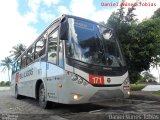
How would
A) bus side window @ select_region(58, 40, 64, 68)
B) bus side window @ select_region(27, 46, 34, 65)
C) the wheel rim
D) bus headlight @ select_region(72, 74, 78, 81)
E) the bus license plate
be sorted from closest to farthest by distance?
bus headlight @ select_region(72, 74, 78, 81), the bus license plate, bus side window @ select_region(58, 40, 64, 68), the wheel rim, bus side window @ select_region(27, 46, 34, 65)

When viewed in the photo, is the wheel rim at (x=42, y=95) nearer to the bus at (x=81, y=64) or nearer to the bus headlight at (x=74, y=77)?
the bus at (x=81, y=64)

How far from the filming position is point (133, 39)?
1889 cm

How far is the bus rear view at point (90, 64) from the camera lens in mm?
9430

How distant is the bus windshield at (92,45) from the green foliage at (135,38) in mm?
7981

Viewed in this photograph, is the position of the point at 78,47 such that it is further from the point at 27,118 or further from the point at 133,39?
the point at 133,39

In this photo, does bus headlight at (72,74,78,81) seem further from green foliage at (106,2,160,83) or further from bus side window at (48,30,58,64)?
green foliage at (106,2,160,83)

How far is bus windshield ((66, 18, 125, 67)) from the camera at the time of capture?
31.9ft

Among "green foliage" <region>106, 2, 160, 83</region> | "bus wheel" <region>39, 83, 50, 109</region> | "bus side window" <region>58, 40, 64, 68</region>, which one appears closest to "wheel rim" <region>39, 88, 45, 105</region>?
"bus wheel" <region>39, 83, 50, 109</region>

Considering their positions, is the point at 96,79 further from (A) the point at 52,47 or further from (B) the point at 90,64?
(A) the point at 52,47

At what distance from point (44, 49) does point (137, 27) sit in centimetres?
881

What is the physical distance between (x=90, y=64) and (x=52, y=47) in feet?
6.37

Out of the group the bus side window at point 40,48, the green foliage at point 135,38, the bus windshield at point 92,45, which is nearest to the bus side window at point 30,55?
the bus side window at point 40,48

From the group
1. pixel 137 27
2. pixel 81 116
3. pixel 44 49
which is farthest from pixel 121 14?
pixel 81 116

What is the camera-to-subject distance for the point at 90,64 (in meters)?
9.70
